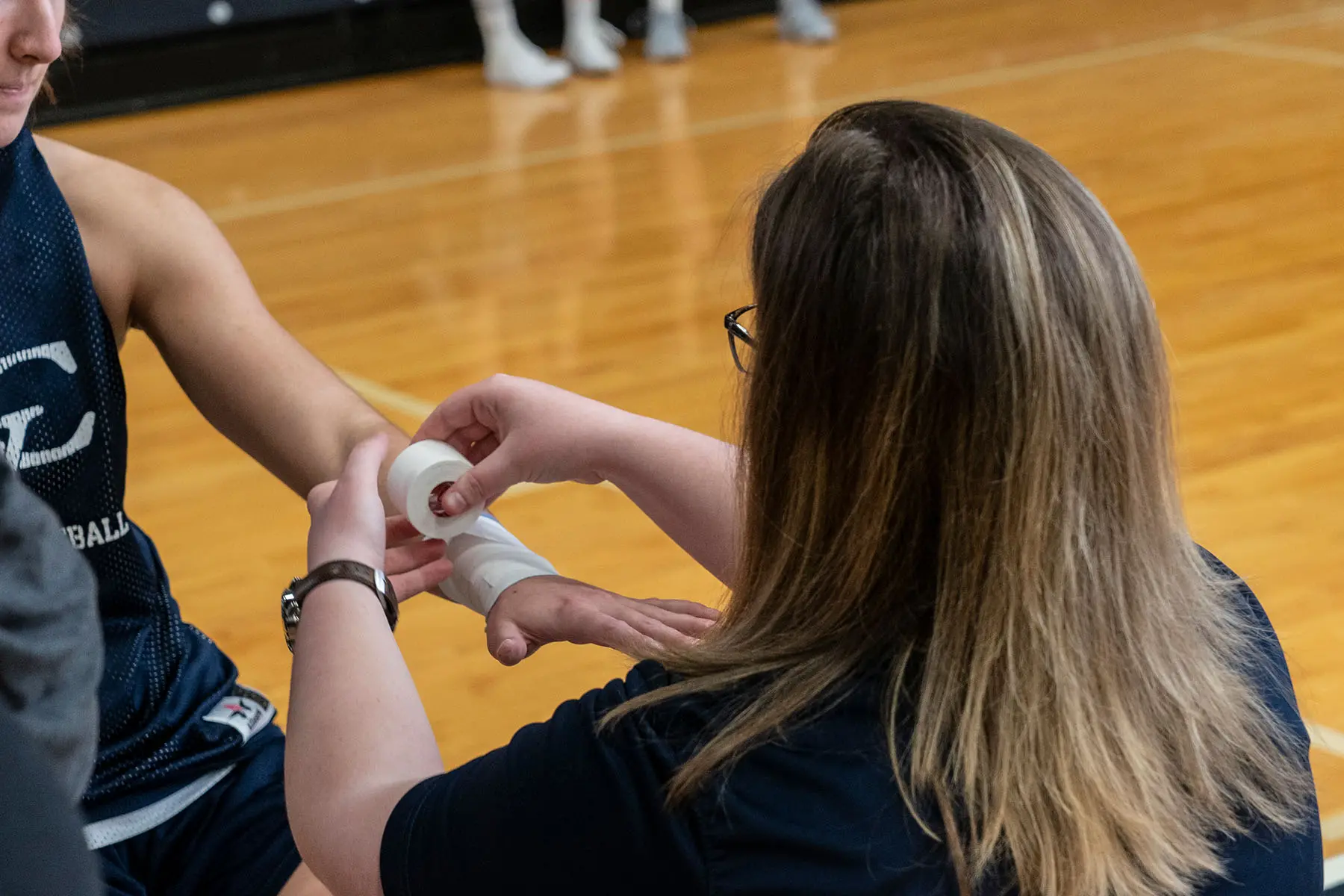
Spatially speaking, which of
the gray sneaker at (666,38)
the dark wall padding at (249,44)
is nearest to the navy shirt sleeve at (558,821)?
the dark wall padding at (249,44)

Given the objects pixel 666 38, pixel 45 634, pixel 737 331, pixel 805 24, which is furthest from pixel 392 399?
pixel 805 24

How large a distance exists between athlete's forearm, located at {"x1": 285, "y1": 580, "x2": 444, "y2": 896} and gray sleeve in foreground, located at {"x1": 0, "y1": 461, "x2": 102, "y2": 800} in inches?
12.6

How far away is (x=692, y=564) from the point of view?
2.19 metres

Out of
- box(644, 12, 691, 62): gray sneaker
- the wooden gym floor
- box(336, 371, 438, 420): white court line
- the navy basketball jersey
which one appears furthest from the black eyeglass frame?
box(644, 12, 691, 62): gray sneaker

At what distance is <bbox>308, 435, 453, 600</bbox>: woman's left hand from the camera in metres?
1.05

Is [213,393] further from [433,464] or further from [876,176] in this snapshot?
[876,176]

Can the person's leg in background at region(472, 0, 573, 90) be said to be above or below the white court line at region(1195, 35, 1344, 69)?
below

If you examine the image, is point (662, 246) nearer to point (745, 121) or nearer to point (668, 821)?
point (745, 121)

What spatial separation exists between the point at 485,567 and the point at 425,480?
78 millimetres

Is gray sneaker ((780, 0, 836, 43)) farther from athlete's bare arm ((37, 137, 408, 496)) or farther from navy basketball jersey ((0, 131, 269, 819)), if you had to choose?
navy basketball jersey ((0, 131, 269, 819))

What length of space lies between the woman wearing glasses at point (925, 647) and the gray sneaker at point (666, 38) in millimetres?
4741

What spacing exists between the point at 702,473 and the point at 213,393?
0.40 m

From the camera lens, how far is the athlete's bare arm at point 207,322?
49.1 inches

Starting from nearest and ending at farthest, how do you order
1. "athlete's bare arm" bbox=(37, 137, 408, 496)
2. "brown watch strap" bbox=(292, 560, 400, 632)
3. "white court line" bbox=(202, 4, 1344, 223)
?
"brown watch strap" bbox=(292, 560, 400, 632) < "athlete's bare arm" bbox=(37, 137, 408, 496) < "white court line" bbox=(202, 4, 1344, 223)
